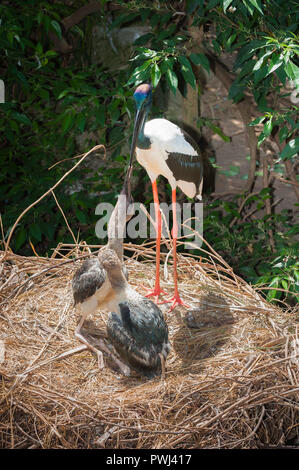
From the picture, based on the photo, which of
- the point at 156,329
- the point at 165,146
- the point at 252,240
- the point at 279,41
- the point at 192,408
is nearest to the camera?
the point at 192,408

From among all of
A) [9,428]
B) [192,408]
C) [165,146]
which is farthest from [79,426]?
[165,146]

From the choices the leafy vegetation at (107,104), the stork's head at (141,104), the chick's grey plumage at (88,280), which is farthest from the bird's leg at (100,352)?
the leafy vegetation at (107,104)

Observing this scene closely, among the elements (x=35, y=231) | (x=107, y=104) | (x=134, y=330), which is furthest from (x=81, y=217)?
(x=134, y=330)

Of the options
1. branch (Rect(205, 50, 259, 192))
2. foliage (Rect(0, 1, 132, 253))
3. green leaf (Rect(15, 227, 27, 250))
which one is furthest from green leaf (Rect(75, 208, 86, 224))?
branch (Rect(205, 50, 259, 192))

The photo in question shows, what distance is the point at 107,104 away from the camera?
4188mm

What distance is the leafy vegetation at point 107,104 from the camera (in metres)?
3.27

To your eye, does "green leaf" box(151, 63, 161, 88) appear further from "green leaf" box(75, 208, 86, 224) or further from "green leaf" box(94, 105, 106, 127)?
"green leaf" box(75, 208, 86, 224)

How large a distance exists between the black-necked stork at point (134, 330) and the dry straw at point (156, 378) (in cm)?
7

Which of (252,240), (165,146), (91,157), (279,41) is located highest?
(279,41)

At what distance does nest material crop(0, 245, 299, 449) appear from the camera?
201cm

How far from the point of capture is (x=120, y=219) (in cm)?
256

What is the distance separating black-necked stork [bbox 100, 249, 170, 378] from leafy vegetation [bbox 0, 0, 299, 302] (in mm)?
802
